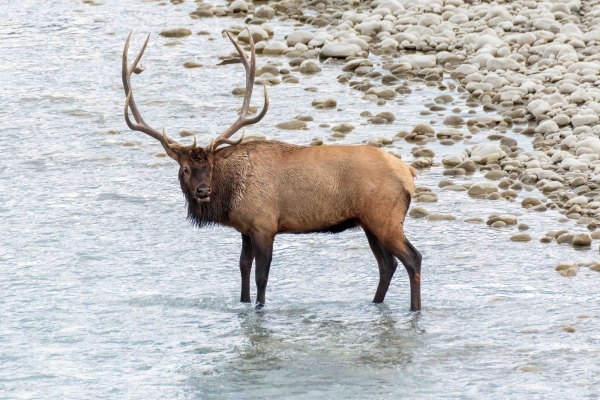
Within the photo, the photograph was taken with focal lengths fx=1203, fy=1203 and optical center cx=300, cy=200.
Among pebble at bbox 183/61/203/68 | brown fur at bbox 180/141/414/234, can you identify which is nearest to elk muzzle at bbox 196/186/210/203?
brown fur at bbox 180/141/414/234

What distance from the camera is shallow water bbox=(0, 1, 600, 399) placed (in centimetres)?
818

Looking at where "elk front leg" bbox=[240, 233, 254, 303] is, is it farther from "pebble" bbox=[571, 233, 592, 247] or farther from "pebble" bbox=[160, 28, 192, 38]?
"pebble" bbox=[160, 28, 192, 38]

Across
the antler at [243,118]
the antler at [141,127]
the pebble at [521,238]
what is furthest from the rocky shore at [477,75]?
the antler at [141,127]

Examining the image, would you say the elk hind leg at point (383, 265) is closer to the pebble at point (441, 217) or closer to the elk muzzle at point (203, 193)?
the elk muzzle at point (203, 193)

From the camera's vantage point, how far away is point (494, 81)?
52.2 ft

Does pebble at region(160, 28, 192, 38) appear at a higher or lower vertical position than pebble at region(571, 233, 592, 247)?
lower

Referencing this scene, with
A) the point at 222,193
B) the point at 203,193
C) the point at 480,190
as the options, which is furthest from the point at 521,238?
the point at 203,193

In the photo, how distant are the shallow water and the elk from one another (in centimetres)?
48

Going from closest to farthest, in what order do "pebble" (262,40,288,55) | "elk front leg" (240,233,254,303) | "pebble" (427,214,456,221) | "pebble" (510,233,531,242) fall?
1. "elk front leg" (240,233,254,303)
2. "pebble" (510,233,531,242)
3. "pebble" (427,214,456,221)
4. "pebble" (262,40,288,55)

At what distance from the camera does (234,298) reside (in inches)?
385

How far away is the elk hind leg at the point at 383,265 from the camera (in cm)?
957

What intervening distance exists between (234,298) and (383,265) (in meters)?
1.24

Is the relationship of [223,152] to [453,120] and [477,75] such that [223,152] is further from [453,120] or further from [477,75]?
[477,75]

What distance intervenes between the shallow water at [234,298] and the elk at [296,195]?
479 millimetres
